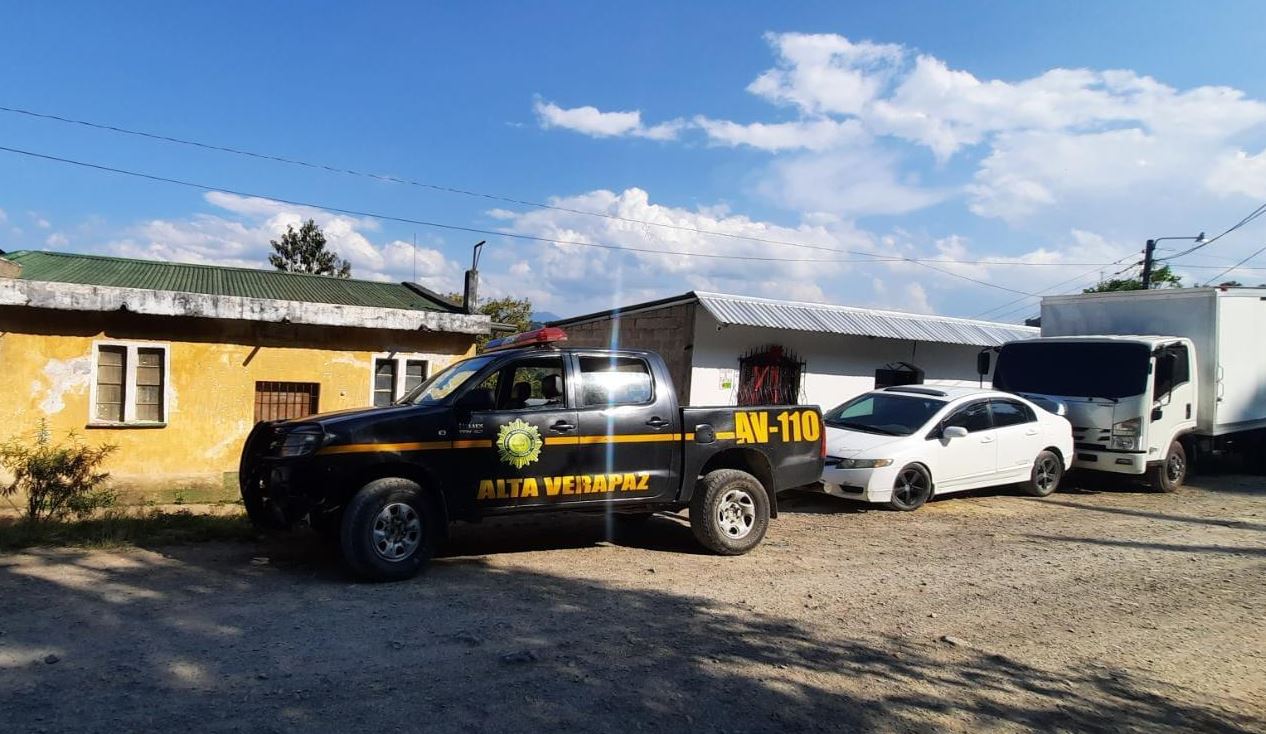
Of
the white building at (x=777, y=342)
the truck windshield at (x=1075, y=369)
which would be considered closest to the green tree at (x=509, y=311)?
the white building at (x=777, y=342)

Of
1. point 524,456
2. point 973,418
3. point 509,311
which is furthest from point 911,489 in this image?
point 509,311

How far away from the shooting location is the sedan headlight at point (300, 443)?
607 centimetres

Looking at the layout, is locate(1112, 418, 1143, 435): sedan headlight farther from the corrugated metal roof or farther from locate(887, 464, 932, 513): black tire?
the corrugated metal roof

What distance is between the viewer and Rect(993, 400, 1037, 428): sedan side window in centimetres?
1096

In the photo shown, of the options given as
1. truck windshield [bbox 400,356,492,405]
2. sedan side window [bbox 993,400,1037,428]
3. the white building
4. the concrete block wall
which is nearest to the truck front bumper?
sedan side window [bbox 993,400,1037,428]

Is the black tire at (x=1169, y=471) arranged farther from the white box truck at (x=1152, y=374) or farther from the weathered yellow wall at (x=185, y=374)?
the weathered yellow wall at (x=185, y=374)

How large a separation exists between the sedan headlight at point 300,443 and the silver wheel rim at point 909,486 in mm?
6869

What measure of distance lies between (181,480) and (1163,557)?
12.2 meters

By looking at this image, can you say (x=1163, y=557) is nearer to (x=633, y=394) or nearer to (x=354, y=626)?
(x=633, y=394)

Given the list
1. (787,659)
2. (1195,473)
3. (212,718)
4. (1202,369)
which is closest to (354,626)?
(212,718)

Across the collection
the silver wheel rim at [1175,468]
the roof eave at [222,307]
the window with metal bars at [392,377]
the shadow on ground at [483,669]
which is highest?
the roof eave at [222,307]

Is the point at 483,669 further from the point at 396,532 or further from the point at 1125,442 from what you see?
the point at 1125,442

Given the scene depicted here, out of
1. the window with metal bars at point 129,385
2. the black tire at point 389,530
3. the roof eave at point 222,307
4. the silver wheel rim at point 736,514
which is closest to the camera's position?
the black tire at point 389,530

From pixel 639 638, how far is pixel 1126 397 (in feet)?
33.2
